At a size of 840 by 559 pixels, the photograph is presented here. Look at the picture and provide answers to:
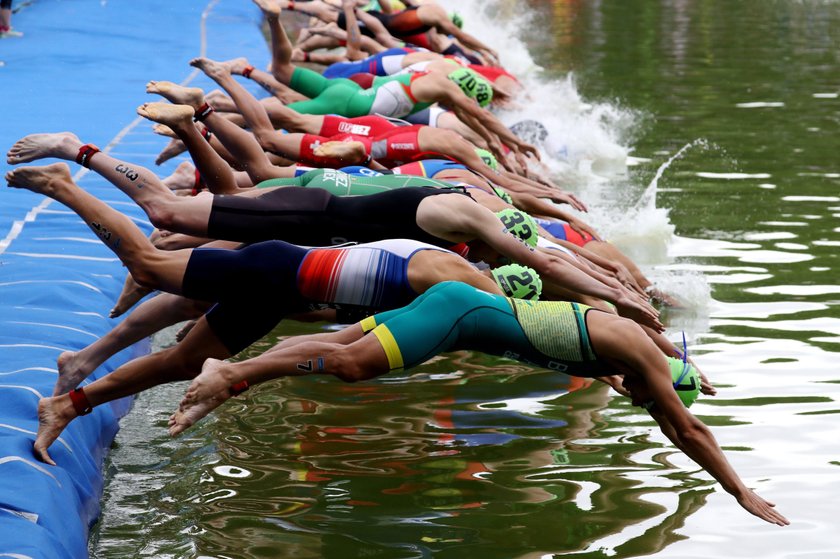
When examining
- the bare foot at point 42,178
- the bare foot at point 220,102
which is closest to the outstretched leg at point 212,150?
the bare foot at point 42,178

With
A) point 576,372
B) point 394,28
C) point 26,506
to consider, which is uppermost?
point 394,28

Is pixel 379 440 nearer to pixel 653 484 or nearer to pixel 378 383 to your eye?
pixel 378 383

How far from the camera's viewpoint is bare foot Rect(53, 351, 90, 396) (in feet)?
15.7

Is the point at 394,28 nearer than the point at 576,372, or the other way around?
the point at 576,372

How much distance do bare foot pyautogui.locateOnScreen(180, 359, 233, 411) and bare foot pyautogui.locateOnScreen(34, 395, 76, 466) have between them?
0.60 m

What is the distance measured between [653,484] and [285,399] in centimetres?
196

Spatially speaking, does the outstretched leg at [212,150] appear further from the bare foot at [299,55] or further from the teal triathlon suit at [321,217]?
the bare foot at [299,55]

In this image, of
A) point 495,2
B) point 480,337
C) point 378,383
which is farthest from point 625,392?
point 495,2

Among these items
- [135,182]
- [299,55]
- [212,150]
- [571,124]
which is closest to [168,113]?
[135,182]

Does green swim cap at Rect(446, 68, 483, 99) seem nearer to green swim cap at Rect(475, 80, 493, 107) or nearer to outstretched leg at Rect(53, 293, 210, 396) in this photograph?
green swim cap at Rect(475, 80, 493, 107)

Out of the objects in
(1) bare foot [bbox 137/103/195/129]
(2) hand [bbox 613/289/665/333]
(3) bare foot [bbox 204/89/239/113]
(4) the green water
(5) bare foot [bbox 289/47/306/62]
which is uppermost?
(5) bare foot [bbox 289/47/306/62]

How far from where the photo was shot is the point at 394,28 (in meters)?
12.9

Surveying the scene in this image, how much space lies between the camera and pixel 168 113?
514 cm

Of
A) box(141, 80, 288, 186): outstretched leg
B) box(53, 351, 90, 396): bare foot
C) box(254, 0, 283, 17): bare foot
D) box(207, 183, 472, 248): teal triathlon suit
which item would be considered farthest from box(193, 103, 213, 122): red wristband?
box(254, 0, 283, 17): bare foot
